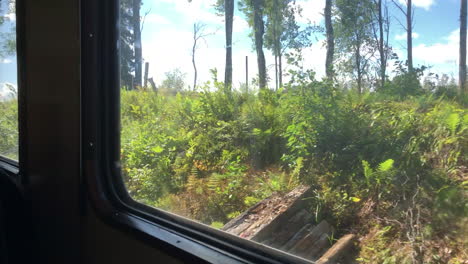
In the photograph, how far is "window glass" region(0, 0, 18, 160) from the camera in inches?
103

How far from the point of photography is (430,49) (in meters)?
1.01

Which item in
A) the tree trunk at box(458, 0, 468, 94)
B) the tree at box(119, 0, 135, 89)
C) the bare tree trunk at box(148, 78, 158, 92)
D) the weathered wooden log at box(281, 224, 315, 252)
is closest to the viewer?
the tree trunk at box(458, 0, 468, 94)

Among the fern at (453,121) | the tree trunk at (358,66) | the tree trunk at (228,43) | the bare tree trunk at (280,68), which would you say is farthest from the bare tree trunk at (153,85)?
the fern at (453,121)

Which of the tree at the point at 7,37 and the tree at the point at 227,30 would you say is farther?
the tree at the point at 7,37

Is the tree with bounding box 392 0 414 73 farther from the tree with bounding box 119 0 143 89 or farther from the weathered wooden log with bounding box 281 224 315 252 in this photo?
the tree with bounding box 119 0 143 89

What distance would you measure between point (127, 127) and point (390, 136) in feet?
4.46

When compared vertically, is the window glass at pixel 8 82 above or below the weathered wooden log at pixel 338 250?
above

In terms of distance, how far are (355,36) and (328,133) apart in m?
0.34

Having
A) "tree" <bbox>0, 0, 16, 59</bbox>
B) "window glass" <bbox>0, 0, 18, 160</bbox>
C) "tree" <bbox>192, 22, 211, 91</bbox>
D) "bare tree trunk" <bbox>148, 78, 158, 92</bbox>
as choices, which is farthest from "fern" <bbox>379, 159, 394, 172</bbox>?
"tree" <bbox>0, 0, 16, 59</bbox>

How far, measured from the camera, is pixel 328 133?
1251 mm

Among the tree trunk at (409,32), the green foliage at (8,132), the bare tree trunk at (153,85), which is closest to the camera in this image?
the tree trunk at (409,32)

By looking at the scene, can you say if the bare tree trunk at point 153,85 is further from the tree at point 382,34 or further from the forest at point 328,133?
the tree at point 382,34

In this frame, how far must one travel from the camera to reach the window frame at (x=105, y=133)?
1.62m

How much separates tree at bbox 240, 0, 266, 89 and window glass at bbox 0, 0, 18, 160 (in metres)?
1.93
